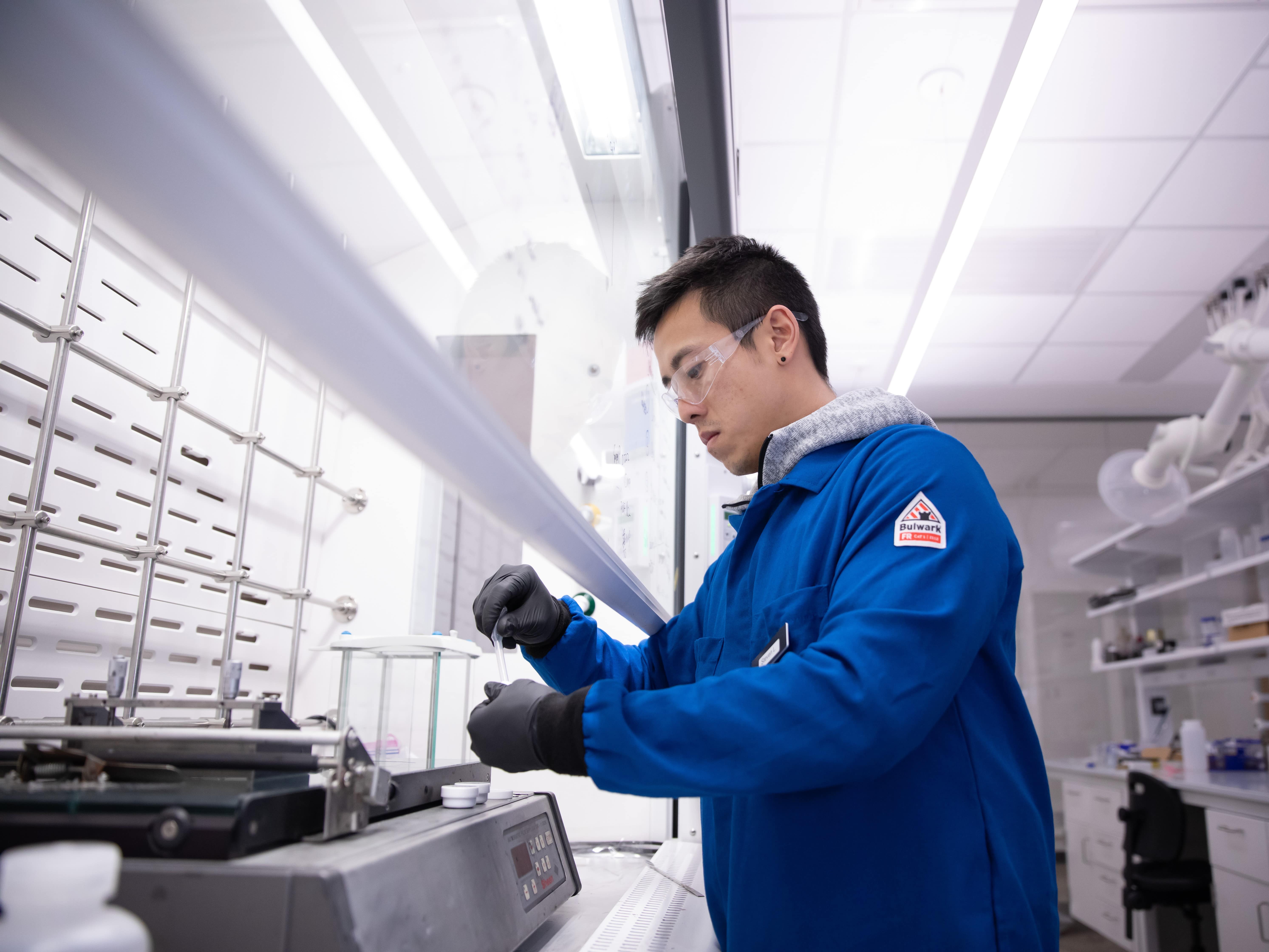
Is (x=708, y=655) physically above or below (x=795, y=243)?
below

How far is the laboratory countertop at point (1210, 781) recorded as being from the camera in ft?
10.0

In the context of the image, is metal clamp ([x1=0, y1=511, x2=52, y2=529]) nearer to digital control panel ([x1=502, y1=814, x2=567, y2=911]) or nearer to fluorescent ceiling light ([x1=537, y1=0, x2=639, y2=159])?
digital control panel ([x1=502, y1=814, x2=567, y2=911])

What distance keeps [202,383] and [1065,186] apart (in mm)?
3308

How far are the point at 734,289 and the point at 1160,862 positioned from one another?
3.56 m

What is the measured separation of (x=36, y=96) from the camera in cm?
26

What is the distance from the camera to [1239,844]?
3.06 metres

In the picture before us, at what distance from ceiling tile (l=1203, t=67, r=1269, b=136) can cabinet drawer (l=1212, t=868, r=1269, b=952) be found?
2788 mm

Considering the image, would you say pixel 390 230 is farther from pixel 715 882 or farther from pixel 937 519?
pixel 715 882

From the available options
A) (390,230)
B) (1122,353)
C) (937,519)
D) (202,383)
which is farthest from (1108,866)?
(390,230)

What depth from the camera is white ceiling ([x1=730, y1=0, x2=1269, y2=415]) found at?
2686 mm

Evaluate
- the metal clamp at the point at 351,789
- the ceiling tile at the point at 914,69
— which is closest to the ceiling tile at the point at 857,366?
the ceiling tile at the point at 914,69

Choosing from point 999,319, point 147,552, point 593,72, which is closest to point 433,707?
point 147,552

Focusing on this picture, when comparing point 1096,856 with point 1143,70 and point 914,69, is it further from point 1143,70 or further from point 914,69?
point 914,69

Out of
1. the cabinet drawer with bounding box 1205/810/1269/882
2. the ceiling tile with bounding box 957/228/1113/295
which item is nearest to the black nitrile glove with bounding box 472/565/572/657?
the ceiling tile with bounding box 957/228/1113/295
